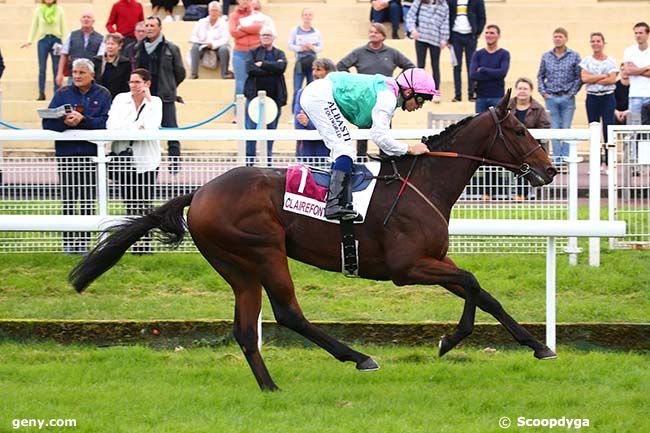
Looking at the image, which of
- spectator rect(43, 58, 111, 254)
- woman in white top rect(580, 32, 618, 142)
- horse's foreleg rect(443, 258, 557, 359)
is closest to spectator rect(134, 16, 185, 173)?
spectator rect(43, 58, 111, 254)

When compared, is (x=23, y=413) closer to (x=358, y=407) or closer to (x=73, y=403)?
(x=73, y=403)

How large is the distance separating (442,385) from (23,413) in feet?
7.59

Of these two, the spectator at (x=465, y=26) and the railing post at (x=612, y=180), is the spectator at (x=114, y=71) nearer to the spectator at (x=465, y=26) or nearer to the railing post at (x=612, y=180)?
the spectator at (x=465, y=26)

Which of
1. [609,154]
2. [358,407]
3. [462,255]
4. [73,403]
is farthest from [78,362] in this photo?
[609,154]

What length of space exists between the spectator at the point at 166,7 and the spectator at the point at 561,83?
6775mm

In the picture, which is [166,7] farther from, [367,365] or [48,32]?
[367,365]

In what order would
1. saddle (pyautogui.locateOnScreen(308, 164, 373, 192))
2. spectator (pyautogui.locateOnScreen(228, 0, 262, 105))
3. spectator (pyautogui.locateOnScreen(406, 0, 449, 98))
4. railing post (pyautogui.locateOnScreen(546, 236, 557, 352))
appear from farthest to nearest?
spectator (pyautogui.locateOnScreen(406, 0, 449, 98)) < spectator (pyautogui.locateOnScreen(228, 0, 262, 105)) < railing post (pyautogui.locateOnScreen(546, 236, 557, 352)) < saddle (pyautogui.locateOnScreen(308, 164, 373, 192))

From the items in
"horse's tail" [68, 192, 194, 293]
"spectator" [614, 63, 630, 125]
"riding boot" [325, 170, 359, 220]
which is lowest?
"horse's tail" [68, 192, 194, 293]

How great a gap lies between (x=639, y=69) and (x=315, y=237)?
778 cm

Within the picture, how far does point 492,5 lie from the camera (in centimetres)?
1947

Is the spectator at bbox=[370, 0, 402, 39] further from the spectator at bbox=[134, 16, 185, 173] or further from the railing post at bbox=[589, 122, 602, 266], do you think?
the railing post at bbox=[589, 122, 602, 266]

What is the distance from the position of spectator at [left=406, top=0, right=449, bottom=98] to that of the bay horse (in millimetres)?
8148

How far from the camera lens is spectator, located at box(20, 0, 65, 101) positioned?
1717 centimetres

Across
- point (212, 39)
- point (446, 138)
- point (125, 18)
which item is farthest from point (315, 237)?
point (212, 39)
